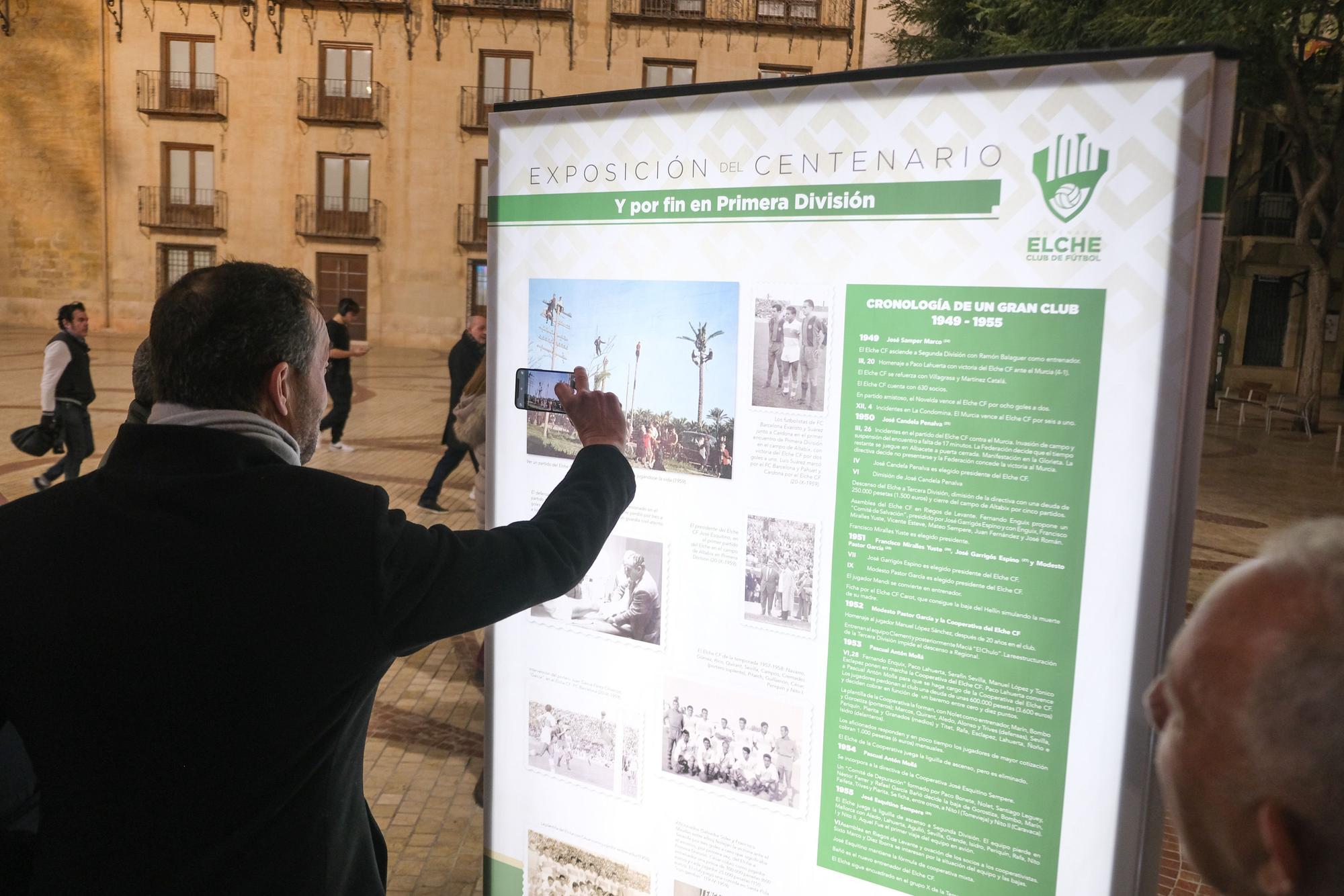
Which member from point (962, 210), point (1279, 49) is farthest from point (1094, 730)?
point (1279, 49)

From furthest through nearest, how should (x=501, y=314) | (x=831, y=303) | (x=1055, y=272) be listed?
1. (x=501, y=314)
2. (x=831, y=303)
3. (x=1055, y=272)

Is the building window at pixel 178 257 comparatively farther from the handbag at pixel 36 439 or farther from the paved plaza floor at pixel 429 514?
the handbag at pixel 36 439

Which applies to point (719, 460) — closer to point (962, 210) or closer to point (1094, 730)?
point (962, 210)

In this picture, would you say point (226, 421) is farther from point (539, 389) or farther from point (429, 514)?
point (429, 514)

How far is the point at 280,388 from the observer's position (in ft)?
5.36

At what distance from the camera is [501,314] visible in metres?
2.43

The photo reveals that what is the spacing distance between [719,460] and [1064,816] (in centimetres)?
94

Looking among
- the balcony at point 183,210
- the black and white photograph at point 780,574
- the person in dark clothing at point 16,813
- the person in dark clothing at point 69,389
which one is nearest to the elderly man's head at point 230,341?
the person in dark clothing at point 16,813

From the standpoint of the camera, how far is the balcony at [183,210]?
90.1 ft

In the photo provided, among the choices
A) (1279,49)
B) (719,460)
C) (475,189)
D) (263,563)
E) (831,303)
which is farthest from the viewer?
(475,189)

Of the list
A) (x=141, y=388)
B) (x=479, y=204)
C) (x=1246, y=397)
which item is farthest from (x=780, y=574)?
(x=479, y=204)

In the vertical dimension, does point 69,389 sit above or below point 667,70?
below

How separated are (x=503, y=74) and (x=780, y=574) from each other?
28.0 meters

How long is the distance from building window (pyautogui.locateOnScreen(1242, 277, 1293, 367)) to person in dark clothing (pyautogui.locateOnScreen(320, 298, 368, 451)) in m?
24.5
